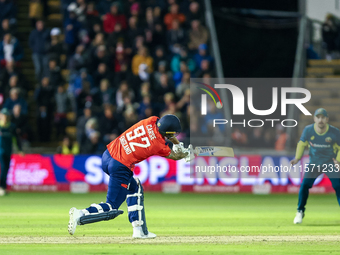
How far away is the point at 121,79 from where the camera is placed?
19.9 metres

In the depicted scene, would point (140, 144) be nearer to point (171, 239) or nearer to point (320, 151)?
point (171, 239)

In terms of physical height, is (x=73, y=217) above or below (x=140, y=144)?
below

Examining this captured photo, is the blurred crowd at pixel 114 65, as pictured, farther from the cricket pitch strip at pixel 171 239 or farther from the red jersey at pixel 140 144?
the red jersey at pixel 140 144

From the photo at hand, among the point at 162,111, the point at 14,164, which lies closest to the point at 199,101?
the point at 162,111

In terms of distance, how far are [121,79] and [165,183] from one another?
157 inches

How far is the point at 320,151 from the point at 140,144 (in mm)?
4231

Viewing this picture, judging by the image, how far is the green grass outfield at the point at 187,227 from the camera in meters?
8.91

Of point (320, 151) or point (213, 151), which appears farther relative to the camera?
point (320, 151)

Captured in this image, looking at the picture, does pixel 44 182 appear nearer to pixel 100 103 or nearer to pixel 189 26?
pixel 100 103

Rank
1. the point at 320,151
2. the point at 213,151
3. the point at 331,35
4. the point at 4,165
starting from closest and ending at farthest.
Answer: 1. the point at 213,151
2. the point at 320,151
3. the point at 4,165
4. the point at 331,35

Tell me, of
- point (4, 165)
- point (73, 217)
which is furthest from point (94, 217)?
point (4, 165)

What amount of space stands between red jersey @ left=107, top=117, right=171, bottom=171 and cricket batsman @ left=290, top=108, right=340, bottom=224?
11.7 feet

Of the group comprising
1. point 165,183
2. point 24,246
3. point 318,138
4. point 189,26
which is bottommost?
point 165,183

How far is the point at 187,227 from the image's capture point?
37.9ft
